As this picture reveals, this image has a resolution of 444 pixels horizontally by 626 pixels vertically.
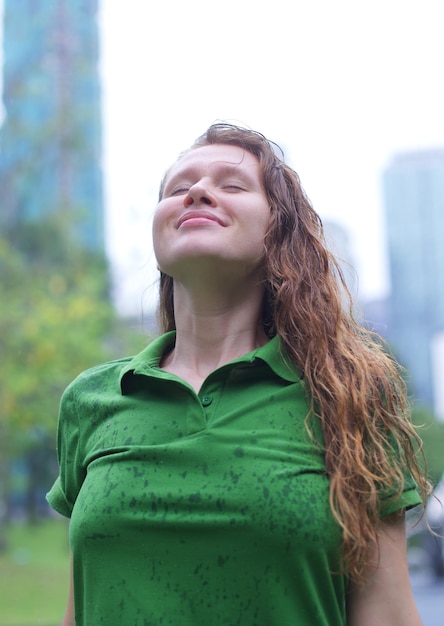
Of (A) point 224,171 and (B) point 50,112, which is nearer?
(A) point 224,171

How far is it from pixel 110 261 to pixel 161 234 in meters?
7.00

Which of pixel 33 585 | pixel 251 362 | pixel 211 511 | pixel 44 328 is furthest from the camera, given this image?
pixel 44 328

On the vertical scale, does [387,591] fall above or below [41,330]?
above

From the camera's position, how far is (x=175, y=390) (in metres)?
0.96

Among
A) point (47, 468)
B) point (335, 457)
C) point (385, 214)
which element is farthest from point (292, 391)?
point (47, 468)

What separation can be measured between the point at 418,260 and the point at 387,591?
279 inches

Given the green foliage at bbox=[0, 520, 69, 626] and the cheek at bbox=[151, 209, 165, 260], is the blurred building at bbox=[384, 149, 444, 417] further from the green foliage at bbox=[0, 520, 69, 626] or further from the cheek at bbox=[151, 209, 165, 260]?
the cheek at bbox=[151, 209, 165, 260]

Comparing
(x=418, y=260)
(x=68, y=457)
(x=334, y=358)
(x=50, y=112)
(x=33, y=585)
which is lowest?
(x=33, y=585)

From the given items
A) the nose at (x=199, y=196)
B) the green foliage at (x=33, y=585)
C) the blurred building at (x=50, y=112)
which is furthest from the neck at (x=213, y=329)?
the blurred building at (x=50, y=112)

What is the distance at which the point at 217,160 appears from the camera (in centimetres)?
104

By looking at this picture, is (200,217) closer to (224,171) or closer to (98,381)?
(224,171)

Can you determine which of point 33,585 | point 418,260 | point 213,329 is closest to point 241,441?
point 213,329

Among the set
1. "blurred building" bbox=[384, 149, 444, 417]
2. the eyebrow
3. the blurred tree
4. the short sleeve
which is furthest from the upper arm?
"blurred building" bbox=[384, 149, 444, 417]

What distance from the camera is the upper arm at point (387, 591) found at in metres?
0.89
